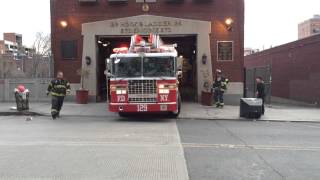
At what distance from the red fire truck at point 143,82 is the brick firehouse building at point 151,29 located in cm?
912

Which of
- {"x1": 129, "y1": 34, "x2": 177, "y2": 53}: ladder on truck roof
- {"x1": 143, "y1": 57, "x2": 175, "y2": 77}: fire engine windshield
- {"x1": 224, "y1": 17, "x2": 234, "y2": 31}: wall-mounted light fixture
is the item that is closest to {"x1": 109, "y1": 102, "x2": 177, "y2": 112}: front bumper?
{"x1": 143, "y1": 57, "x2": 175, "y2": 77}: fire engine windshield

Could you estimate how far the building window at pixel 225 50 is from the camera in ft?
93.2

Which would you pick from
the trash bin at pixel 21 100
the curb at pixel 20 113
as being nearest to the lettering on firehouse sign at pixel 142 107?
the curb at pixel 20 113

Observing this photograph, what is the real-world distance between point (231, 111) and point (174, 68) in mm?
5850

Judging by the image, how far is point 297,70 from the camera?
33969 mm

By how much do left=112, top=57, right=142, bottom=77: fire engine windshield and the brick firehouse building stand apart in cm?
920

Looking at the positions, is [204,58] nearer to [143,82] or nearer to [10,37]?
[143,82]

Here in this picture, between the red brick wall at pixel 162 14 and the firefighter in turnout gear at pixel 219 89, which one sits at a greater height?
the red brick wall at pixel 162 14

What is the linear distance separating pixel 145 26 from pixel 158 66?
9.53 m

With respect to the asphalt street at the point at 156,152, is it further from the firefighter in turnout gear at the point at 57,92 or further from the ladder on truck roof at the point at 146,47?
the ladder on truck roof at the point at 146,47

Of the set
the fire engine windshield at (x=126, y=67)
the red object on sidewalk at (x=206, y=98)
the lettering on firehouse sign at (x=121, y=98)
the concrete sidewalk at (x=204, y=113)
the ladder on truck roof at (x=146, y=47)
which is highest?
the ladder on truck roof at (x=146, y=47)

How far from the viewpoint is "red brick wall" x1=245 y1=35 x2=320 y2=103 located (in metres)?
30.6

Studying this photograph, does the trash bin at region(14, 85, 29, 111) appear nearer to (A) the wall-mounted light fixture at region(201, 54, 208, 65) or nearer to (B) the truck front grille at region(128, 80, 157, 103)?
(B) the truck front grille at region(128, 80, 157, 103)

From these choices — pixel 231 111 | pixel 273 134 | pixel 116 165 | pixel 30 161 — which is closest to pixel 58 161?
pixel 30 161
